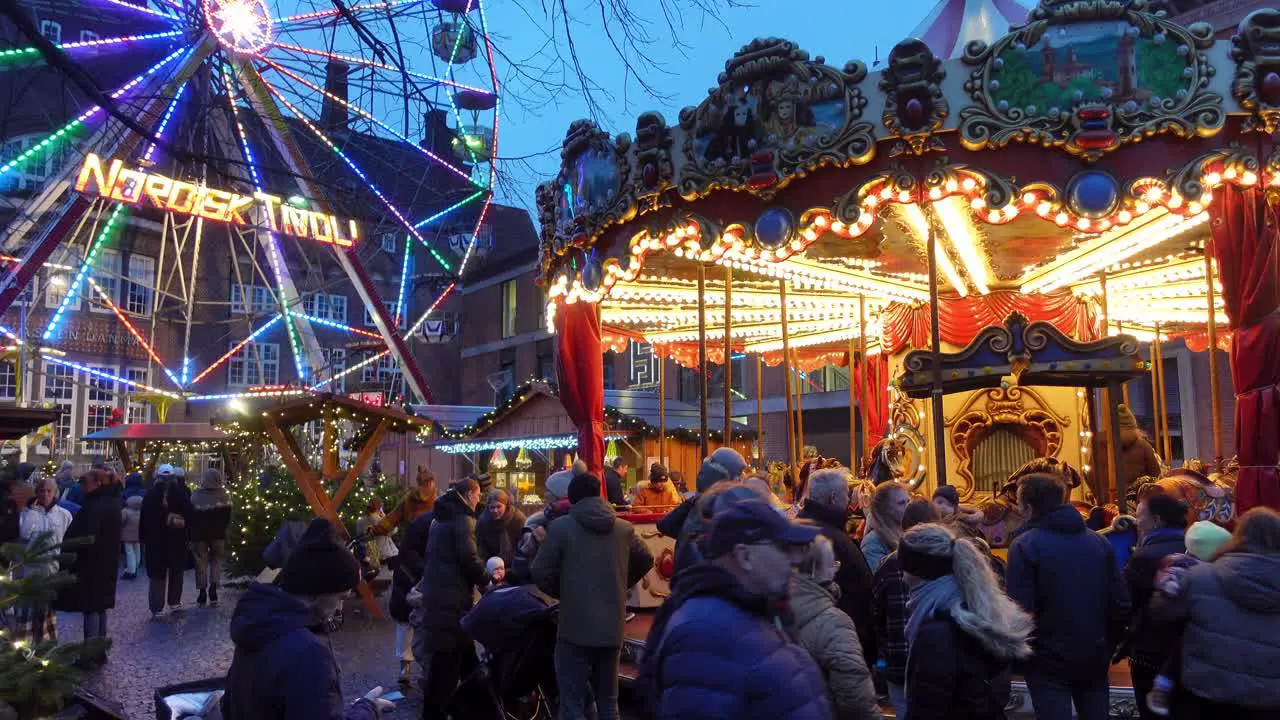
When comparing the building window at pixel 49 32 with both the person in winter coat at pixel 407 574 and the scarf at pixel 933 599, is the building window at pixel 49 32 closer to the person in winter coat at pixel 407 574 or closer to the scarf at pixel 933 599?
the person in winter coat at pixel 407 574

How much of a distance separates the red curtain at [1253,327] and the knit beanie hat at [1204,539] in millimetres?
3254

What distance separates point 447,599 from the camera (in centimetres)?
664

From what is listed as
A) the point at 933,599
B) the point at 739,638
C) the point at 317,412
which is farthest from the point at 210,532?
the point at 739,638

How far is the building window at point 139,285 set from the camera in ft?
122

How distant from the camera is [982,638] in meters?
3.38

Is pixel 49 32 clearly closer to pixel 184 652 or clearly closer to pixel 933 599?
pixel 184 652

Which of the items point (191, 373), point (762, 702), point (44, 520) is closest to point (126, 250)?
point (191, 373)

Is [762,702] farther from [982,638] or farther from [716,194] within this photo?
[716,194]

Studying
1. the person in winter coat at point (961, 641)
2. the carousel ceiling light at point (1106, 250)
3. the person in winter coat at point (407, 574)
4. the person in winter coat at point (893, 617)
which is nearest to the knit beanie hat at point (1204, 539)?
the person in winter coat at point (893, 617)

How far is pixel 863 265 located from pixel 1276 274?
5309 millimetres

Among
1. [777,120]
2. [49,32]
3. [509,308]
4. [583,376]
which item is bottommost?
[583,376]

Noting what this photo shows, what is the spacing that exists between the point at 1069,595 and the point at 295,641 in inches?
121

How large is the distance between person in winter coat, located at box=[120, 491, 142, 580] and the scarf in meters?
15.4

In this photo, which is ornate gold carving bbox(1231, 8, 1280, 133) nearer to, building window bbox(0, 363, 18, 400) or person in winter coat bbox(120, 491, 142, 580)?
person in winter coat bbox(120, 491, 142, 580)
